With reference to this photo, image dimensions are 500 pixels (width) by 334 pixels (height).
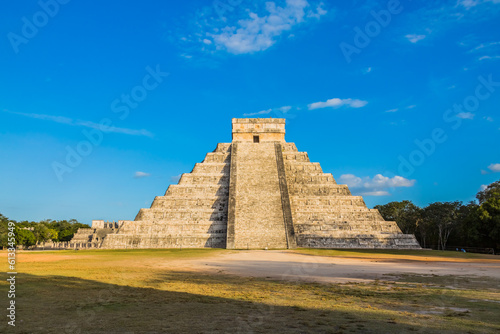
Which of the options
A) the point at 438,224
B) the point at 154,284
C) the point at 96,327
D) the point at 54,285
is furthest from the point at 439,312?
the point at 438,224

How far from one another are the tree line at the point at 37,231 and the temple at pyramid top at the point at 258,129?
24185 millimetres

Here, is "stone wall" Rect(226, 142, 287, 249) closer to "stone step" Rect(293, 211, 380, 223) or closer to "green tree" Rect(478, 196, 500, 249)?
"stone step" Rect(293, 211, 380, 223)

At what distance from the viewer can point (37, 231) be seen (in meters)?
52.3

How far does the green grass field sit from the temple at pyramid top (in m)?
29.4

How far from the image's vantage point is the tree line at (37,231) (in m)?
37.6

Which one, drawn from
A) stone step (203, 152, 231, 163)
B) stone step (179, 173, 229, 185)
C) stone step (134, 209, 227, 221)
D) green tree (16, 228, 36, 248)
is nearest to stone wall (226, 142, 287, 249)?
stone step (203, 152, 231, 163)

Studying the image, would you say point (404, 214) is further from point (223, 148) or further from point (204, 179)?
point (204, 179)

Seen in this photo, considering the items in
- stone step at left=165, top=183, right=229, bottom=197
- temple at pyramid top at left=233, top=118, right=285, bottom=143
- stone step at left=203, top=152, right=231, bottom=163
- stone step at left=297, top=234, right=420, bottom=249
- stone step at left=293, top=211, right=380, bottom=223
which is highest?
temple at pyramid top at left=233, top=118, right=285, bottom=143

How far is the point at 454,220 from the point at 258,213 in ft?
83.7

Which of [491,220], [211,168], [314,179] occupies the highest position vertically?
[211,168]

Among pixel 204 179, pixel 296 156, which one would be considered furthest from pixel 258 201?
pixel 296 156

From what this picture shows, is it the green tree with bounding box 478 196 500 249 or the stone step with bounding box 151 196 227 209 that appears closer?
the stone step with bounding box 151 196 227 209

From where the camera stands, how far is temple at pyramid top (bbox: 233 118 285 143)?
38125 millimetres

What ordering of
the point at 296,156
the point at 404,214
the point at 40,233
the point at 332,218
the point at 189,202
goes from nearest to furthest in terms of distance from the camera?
the point at 332,218 → the point at 189,202 → the point at 296,156 → the point at 404,214 → the point at 40,233
